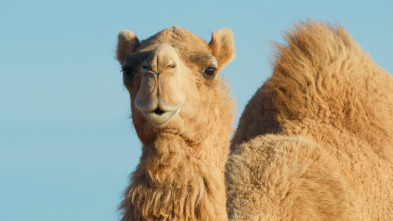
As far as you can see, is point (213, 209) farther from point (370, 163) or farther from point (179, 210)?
point (370, 163)

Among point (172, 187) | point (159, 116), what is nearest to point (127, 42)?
point (159, 116)

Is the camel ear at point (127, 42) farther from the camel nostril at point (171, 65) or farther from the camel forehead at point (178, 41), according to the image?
the camel nostril at point (171, 65)

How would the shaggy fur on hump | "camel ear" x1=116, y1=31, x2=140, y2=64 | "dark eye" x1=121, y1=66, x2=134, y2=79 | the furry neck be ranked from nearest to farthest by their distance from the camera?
the furry neck, "dark eye" x1=121, y1=66, x2=134, y2=79, "camel ear" x1=116, y1=31, x2=140, y2=64, the shaggy fur on hump


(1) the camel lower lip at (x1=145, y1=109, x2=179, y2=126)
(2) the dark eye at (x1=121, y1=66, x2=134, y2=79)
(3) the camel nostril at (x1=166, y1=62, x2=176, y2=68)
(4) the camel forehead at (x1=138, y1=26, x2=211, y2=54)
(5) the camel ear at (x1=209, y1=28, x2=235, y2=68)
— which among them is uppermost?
(5) the camel ear at (x1=209, y1=28, x2=235, y2=68)

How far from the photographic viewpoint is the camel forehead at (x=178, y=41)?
12.7 feet

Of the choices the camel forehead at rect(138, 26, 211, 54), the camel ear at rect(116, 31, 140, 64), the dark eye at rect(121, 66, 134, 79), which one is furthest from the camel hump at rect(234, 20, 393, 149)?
the dark eye at rect(121, 66, 134, 79)

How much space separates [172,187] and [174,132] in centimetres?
33

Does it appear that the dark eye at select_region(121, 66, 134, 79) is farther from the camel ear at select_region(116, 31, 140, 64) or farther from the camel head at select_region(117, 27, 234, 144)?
the camel ear at select_region(116, 31, 140, 64)

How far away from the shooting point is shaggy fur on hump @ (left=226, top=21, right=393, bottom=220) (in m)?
4.75

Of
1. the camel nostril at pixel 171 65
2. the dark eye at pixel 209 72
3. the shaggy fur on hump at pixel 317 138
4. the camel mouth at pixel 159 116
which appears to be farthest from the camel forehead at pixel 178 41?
the shaggy fur on hump at pixel 317 138

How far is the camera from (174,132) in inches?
145

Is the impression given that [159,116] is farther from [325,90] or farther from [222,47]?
[325,90]

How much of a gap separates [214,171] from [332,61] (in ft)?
8.33

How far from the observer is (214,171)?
152 inches
